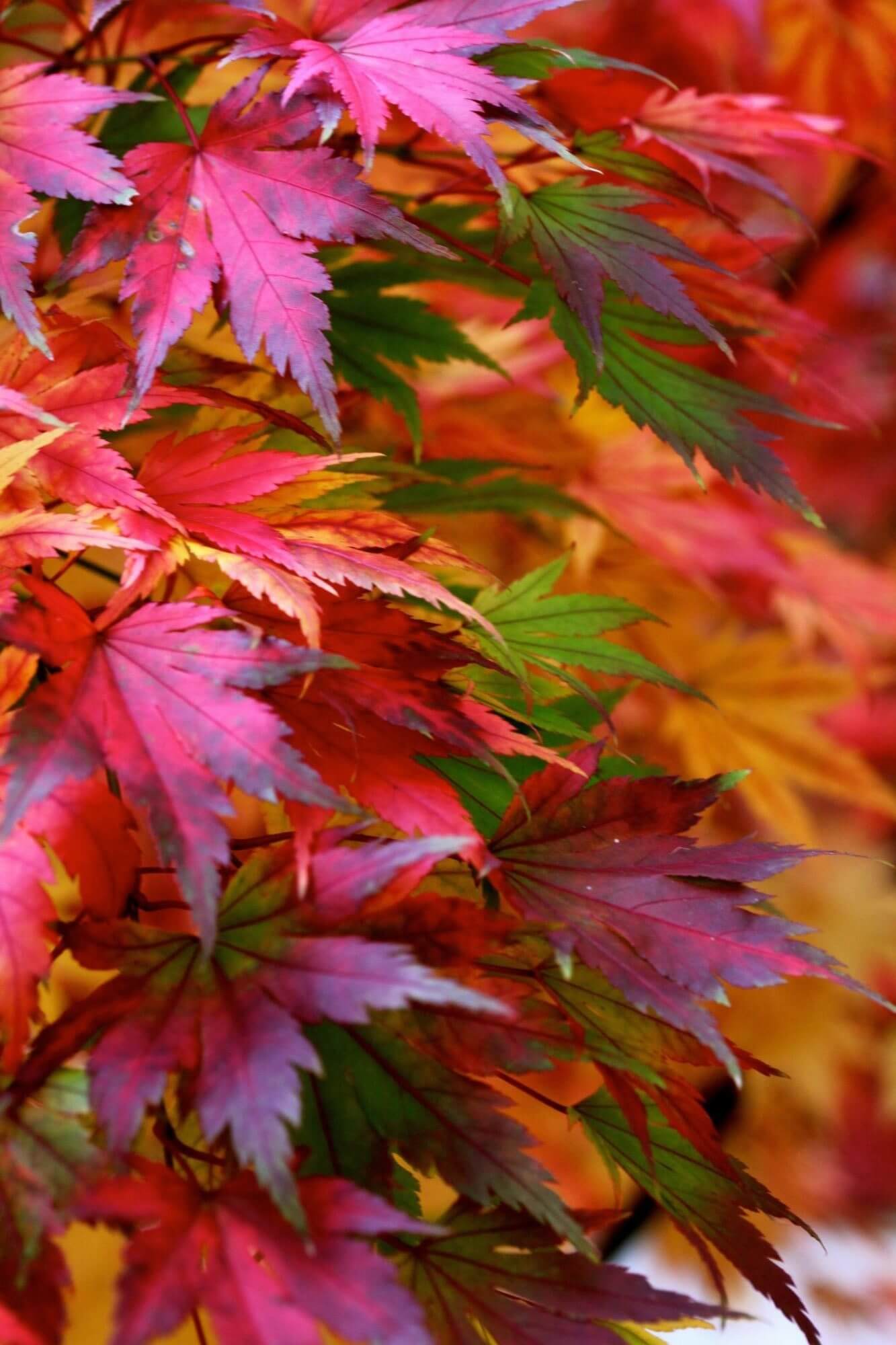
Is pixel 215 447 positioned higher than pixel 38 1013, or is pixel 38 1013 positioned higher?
pixel 215 447

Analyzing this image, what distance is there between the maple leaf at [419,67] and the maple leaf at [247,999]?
319 millimetres

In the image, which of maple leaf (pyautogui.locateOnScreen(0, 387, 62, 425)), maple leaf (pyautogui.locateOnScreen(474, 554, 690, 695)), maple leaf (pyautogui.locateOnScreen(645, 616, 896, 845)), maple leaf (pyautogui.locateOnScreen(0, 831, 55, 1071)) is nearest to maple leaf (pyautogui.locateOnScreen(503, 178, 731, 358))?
maple leaf (pyautogui.locateOnScreen(474, 554, 690, 695))

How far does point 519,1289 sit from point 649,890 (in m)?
0.16

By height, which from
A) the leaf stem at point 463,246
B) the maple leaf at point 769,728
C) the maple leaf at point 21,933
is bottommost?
the maple leaf at point 769,728

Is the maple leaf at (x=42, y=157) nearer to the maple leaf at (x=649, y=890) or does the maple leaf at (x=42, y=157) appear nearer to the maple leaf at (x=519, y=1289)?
the maple leaf at (x=649, y=890)

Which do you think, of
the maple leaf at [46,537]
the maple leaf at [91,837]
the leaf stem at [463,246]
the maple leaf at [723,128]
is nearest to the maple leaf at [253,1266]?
the maple leaf at [91,837]

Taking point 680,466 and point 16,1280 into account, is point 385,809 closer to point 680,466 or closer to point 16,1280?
point 16,1280

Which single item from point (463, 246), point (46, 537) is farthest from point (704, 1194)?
point (463, 246)

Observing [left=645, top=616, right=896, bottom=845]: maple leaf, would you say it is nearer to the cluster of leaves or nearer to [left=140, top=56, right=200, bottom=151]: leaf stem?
the cluster of leaves

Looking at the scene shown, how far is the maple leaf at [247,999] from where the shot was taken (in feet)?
1.19

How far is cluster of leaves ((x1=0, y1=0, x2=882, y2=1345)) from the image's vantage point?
1.24 feet

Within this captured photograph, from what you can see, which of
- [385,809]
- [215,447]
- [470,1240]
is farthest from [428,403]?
[470,1240]

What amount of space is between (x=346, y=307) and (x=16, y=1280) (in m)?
0.53

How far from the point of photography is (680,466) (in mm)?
1043
